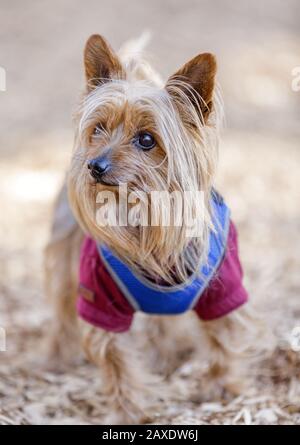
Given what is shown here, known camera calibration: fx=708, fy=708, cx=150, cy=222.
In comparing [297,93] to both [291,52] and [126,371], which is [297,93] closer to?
[291,52]

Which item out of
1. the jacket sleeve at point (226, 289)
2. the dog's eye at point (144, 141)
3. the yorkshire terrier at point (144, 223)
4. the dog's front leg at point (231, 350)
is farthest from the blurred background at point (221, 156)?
the dog's eye at point (144, 141)

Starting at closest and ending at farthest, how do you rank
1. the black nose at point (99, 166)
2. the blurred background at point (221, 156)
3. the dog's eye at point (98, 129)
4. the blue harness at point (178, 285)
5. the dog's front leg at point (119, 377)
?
1. the black nose at point (99, 166)
2. the dog's eye at point (98, 129)
3. the blue harness at point (178, 285)
4. the dog's front leg at point (119, 377)
5. the blurred background at point (221, 156)

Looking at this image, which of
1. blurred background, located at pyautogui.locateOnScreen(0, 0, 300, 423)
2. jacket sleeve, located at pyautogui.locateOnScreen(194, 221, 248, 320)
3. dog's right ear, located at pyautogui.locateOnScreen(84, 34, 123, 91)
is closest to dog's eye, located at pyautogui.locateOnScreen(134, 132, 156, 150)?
dog's right ear, located at pyautogui.locateOnScreen(84, 34, 123, 91)

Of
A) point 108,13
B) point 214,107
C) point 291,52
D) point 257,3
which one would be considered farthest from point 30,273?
point 257,3

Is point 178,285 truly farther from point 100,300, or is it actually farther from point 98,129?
point 98,129

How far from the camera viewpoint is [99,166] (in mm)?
2664

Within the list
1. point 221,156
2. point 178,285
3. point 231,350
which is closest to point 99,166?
point 178,285

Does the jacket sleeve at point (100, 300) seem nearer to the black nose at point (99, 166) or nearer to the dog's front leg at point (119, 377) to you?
the dog's front leg at point (119, 377)

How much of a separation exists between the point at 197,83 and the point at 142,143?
31 cm

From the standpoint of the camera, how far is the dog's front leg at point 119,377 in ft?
11.0

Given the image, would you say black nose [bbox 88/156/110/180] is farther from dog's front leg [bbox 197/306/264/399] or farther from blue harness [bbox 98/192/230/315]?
dog's front leg [bbox 197/306/264/399]

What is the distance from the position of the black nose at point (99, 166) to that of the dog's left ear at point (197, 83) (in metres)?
0.39

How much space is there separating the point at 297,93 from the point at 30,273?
17.2ft

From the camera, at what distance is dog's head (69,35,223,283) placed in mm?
2713
